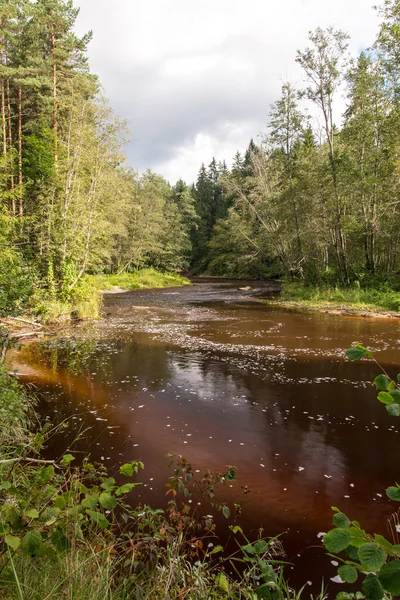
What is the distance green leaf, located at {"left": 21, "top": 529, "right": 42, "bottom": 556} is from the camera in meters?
1.69

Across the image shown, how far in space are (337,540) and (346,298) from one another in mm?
21670

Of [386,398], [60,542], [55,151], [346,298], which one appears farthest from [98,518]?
[346,298]

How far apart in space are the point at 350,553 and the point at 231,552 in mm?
2513

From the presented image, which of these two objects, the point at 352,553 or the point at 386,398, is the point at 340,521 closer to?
the point at 352,553

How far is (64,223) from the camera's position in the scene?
1709 cm

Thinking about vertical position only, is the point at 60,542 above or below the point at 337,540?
below

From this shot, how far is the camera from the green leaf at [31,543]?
1688 millimetres

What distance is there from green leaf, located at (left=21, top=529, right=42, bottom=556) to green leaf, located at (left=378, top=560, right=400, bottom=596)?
148 centimetres

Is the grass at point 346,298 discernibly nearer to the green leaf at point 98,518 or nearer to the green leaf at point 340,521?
the green leaf at point 98,518

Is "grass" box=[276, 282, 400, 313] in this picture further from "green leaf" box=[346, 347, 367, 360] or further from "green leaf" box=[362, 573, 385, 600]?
"green leaf" box=[362, 573, 385, 600]

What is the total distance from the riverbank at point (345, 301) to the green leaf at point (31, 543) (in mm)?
18381

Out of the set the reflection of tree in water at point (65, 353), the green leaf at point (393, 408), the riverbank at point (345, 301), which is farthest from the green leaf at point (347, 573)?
the riverbank at point (345, 301)

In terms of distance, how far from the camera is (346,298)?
21344 millimetres

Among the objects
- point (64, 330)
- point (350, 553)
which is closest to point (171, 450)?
point (350, 553)
